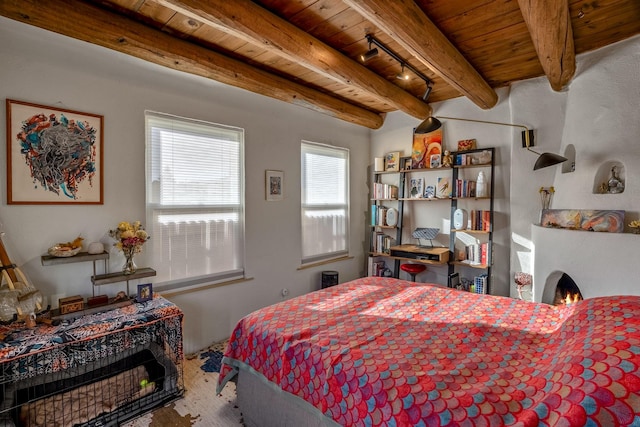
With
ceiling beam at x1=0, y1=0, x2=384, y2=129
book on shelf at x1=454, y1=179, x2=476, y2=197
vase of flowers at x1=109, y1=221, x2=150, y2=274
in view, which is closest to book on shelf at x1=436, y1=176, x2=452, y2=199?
book on shelf at x1=454, y1=179, x2=476, y2=197

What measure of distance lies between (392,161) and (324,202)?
1.16 m

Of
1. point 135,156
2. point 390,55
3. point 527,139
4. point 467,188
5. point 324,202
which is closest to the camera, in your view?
point 135,156

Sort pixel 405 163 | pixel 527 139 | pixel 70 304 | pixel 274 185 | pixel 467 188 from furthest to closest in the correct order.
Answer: pixel 405 163 < pixel 467 188 < pixel 274 185 < pixel 527 139 < pixel 70 304

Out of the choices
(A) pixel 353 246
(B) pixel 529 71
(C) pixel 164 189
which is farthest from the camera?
(A) pixel 353 246

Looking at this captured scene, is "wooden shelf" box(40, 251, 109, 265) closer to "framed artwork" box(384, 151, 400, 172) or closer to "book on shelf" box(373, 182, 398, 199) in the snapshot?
"book on shelf" box(373, 182, 398, 199)

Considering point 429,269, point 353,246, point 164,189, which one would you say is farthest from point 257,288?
point 429,269

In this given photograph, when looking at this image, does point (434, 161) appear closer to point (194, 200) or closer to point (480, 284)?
point (480, 284)

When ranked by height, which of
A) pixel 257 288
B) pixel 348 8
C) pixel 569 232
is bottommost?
pixel 257 288

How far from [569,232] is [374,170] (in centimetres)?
256

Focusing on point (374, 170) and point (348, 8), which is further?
point (374, 170)

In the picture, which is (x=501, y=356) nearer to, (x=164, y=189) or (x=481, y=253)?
(x=481, y=253)

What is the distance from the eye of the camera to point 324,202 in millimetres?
4043

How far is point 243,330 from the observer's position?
71.1 inches

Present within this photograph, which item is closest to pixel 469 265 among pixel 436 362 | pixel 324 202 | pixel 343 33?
pixel 324 202
